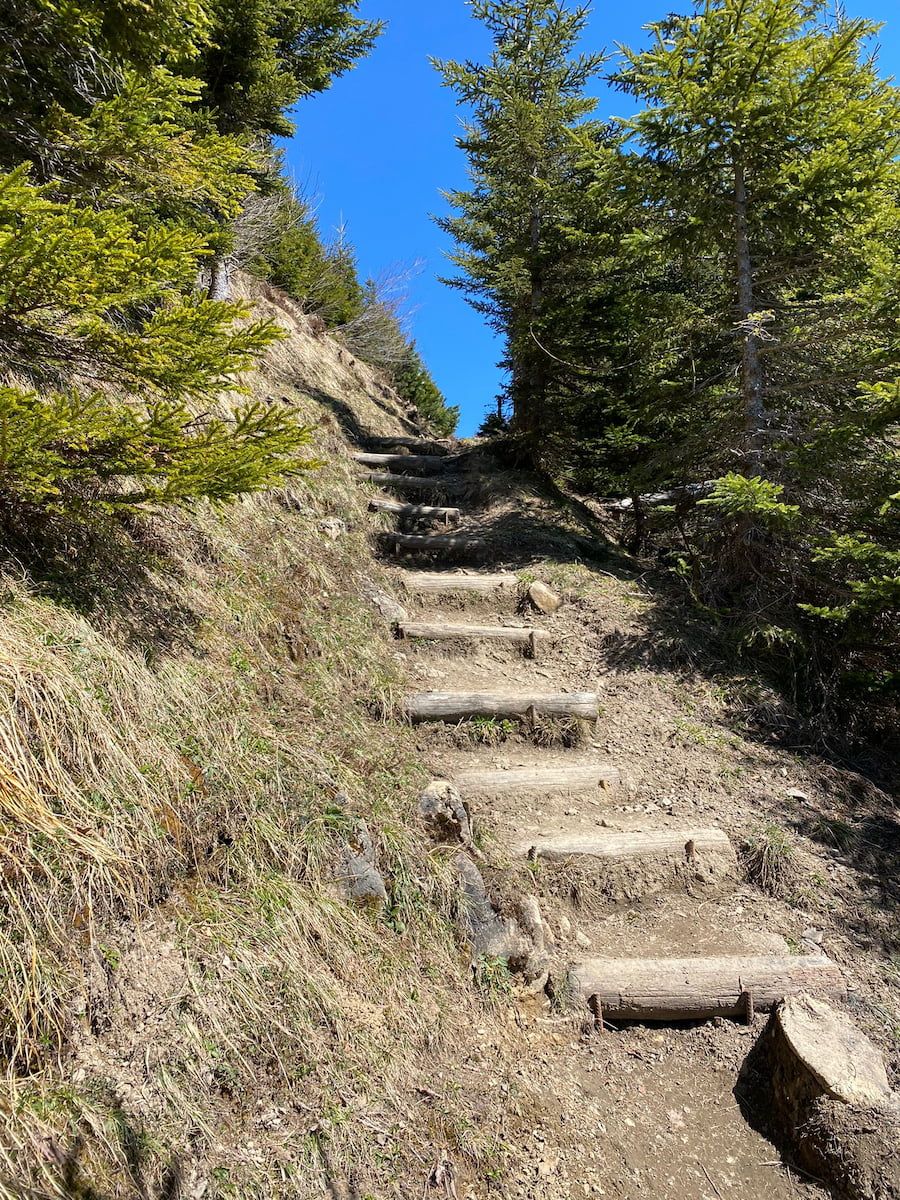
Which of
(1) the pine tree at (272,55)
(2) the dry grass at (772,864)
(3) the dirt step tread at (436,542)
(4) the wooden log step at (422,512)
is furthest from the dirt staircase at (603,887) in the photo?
(1) the pine tree at (272,55)

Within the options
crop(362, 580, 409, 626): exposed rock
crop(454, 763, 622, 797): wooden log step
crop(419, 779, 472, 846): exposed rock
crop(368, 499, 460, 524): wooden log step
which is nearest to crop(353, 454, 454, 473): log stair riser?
crop(368, 499, 460, 524): wooden log step

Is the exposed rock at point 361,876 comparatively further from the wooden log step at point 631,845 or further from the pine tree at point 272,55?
the pine tree at point 272,55

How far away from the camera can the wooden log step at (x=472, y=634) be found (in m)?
6.64

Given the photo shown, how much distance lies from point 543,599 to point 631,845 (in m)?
3.34

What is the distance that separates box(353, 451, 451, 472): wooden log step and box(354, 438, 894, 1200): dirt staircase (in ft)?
15.6

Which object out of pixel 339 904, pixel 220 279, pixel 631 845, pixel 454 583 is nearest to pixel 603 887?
pixel 631 845

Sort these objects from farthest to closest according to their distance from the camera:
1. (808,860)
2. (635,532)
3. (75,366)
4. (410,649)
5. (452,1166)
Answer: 1. (635,532)
2. (410,649)
3. (808,860)
4. (75,366)
5. (452,1166)

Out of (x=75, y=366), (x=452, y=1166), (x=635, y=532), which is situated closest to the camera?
(x=452, y=1166)

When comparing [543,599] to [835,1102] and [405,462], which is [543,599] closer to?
[405,462]

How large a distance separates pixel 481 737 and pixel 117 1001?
3.46 meters

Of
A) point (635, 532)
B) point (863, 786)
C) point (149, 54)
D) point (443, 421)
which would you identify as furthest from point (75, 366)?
point (443, 421)

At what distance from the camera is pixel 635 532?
33.4ft

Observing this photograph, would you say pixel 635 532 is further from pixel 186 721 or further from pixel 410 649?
pixel 186 721

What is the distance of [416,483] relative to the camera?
34.1ft
